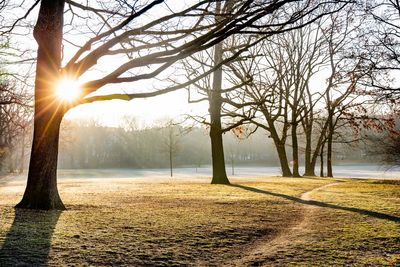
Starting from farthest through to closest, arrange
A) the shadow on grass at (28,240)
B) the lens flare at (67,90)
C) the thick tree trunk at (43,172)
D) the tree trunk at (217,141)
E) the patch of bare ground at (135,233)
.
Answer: the tree trunk at (217,141) < the lens flare at (67,90) < the thick tree trunk at (43,172) < the patch of bare ground at (135,233) < the shadow on grass at (28,240)

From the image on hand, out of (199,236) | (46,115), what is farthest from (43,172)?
(199,236)

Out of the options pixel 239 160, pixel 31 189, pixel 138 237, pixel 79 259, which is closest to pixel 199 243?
pixel 138 237

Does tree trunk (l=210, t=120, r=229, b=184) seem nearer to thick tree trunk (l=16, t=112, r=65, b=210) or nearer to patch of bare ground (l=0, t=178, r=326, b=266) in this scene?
patch of bare ground (l=0, t=178, r=326, b=266)

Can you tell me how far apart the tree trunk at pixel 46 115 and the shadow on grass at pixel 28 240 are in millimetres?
1134

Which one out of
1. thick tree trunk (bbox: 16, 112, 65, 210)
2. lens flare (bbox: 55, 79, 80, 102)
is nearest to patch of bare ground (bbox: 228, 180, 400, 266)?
thick tree trunk (bbox: 16, 112, 65, 210)

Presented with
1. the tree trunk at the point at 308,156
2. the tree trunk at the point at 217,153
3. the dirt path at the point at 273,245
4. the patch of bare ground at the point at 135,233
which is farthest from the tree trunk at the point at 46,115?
the tree trunk at the point at 308,156

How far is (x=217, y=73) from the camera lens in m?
20.0

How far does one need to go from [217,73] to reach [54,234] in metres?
15.3

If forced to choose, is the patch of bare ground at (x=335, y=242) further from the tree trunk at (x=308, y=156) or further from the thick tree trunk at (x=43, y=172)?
the tree trunk at (x=308, y=156)

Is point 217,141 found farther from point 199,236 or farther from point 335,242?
point 335,242

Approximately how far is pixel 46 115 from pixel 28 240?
4.38 meters

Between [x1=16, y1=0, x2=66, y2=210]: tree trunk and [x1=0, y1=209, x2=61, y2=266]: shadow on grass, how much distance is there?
113 centimetres

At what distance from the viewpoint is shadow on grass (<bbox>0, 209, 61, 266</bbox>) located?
4.51 meters

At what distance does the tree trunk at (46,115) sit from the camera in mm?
8836
